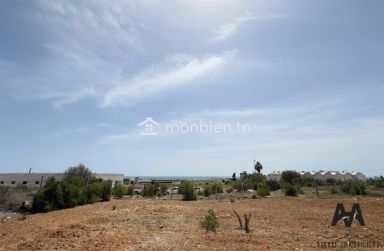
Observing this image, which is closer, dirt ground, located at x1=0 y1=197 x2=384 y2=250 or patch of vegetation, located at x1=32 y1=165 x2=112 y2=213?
dirt ground, located at x1=0 y1=197 x2=384 y2=250

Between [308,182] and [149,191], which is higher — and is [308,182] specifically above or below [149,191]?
above

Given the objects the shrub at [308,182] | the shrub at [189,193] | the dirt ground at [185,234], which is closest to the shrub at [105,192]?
the shrub at [189,193]

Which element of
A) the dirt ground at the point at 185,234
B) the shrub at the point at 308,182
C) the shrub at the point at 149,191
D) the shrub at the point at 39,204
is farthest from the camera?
the shrub at the point at 308,182

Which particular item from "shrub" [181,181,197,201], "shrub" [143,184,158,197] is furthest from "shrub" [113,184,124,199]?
"shrub" [181,181,197,201]

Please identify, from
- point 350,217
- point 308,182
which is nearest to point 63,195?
point 350,217

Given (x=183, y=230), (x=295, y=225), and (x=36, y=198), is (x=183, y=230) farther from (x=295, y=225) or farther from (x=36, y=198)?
(x=36, y=198)

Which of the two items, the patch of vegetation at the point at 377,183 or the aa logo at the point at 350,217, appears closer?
the aa logo at the point at 350,217

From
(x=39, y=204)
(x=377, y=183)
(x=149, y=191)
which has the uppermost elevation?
(x=377, y=183)

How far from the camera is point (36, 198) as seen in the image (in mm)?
20109

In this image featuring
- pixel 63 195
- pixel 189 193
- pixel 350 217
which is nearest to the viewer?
pixel 350 217

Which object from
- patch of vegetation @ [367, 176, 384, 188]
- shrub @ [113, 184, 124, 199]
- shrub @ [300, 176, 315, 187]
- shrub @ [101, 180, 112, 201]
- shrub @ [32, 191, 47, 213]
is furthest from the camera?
shrub @ [300, 176, 315, 187]

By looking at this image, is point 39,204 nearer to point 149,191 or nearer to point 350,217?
point 149,191

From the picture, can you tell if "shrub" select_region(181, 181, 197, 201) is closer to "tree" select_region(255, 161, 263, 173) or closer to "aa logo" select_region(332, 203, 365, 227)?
"aa logo" select_region(332, 203, 365, 227)

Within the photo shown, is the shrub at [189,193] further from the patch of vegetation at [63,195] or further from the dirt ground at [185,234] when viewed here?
the dirt ground at [185,234]
